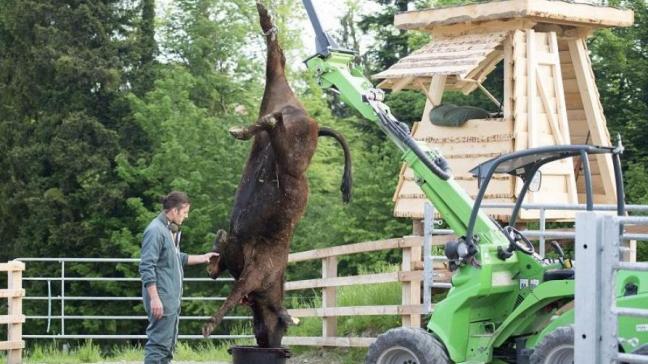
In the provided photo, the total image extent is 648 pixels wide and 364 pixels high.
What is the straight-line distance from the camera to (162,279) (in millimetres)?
9734

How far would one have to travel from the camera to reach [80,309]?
29984mm

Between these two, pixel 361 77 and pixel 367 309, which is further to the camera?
pixel 367 309

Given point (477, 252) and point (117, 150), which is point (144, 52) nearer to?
point (117, 150)

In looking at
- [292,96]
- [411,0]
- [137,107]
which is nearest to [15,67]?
[137,107]

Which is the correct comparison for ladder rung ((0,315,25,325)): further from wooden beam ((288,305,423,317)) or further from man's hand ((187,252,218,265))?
man's hand ((187,252,218,265))

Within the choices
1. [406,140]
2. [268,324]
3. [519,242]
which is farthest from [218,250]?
[519,242]

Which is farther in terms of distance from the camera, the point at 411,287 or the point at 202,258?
the point at 411,287

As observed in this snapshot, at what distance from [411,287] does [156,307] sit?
446 cm

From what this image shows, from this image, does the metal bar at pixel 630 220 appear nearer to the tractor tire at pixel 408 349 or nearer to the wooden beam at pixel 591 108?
the tractor tire at pixel 408 349

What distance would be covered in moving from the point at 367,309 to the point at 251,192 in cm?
430

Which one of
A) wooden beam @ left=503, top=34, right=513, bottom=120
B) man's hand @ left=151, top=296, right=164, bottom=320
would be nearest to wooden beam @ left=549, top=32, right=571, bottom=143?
wooden beam @ left=503, top=34, right=513, bottom=120

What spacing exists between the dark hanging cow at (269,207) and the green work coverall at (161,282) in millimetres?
337

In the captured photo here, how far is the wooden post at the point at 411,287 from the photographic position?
1335 cm

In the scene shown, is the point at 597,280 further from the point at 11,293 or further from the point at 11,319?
the point at 11,319
